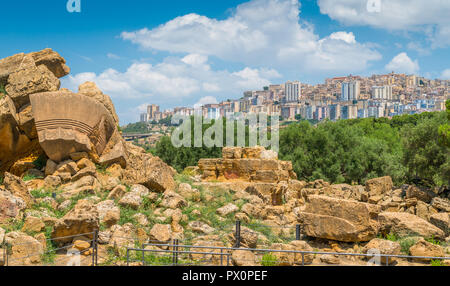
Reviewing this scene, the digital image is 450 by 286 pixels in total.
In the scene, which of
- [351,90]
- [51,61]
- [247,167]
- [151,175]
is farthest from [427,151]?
[351,90]

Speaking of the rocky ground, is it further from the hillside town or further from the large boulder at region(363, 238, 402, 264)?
the hillside town

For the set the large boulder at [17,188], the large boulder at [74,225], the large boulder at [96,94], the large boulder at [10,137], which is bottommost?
the large boulder at [74,225]

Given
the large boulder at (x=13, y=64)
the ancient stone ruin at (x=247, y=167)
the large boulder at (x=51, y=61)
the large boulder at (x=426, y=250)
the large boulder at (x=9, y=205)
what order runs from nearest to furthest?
the large boulder at (x=426, y=250), the large boulder at (x=9, y=205), the large boulder at (x=13, y=64), the large boulder at (x=51, y=61), the ancient stone ruin at (x=247, y=167)

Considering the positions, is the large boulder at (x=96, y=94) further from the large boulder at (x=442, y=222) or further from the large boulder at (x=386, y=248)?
the large boulder at (x=442, y=222)

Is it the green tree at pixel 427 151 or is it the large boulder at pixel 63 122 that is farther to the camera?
the green tree at pixel 427 151

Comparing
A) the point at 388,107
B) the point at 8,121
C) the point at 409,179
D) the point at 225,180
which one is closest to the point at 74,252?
the point at 8,121

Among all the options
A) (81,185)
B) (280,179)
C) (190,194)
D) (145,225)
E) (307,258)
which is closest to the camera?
(307,258)

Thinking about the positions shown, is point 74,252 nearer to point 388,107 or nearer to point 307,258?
point 307,258

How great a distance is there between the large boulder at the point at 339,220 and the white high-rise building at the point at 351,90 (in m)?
181

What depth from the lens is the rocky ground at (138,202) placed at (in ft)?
30.5

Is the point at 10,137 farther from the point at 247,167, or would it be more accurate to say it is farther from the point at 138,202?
the point at 247,167

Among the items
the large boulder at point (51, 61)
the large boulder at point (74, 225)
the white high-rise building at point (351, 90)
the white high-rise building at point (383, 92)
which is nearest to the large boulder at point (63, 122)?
the large boulder at point (51, 61)
